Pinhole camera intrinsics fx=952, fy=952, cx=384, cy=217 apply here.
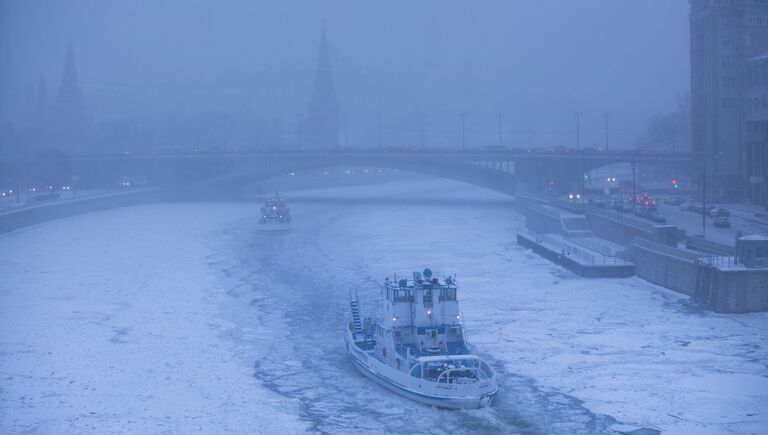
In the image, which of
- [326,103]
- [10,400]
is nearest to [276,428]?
[10,400]

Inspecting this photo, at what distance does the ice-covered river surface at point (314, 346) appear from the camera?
17016mm

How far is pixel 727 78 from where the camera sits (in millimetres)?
49375

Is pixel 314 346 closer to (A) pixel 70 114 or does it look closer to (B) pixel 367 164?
(B) pixel 367 164

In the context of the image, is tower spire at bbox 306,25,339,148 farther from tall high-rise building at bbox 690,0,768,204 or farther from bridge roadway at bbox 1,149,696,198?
tall high-rise building at bbox 690,0,768,204

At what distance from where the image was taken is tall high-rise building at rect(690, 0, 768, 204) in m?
48.4

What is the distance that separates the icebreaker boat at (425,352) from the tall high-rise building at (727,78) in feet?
106

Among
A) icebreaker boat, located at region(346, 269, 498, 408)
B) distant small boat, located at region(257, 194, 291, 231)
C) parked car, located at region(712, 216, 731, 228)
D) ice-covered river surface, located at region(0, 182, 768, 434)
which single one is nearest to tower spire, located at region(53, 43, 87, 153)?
distant small boat, located at region(257, 194, 291, 231)

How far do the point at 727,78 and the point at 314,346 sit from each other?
34951mm

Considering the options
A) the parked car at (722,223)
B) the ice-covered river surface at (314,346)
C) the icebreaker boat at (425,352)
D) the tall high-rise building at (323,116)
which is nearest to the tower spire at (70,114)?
the tall high-rise building at (323,116)

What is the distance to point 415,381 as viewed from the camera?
696 inches

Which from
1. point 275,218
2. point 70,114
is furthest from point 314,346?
point 70,114

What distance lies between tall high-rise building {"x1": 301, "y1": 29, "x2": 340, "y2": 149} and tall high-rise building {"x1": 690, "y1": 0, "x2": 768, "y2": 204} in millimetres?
74663

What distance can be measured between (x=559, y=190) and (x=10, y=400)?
166ft

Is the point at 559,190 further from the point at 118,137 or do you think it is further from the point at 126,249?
the point at 118,137
